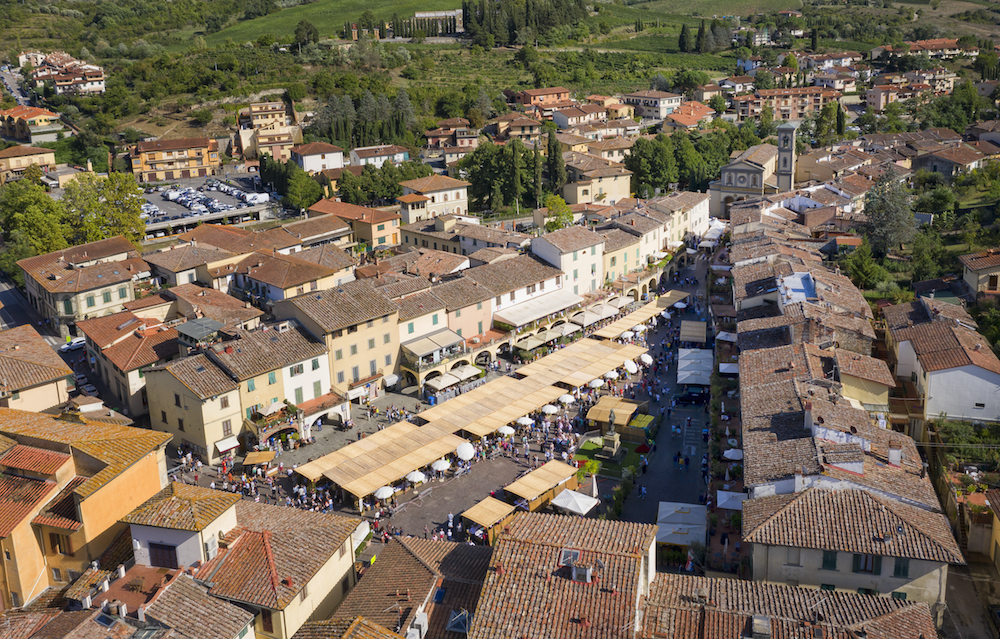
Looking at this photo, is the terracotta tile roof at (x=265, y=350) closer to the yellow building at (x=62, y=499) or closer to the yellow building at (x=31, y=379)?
the yellow building at (x=31, y=379)

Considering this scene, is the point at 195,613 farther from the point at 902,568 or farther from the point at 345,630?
the point at 902,568

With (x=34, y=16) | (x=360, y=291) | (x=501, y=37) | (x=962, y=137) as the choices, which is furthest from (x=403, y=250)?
(x=34, y=16)

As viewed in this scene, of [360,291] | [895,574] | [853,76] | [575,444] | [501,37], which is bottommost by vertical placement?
[575,444]

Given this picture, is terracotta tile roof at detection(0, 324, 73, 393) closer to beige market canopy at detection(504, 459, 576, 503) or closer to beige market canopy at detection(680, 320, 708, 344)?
beige market canopy at detection(504, 459, 576, 503)

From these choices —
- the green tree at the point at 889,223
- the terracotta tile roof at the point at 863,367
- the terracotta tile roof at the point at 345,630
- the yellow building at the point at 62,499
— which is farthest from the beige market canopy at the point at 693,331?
the terracotta tile roof at the point at 345,630

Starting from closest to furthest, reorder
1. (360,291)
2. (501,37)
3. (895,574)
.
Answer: (895,574)
(360,291)
(501,37)

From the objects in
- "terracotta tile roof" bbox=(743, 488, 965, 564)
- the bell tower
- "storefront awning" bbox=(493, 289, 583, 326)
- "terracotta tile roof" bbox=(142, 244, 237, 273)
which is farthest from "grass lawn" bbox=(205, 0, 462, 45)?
"terracotta tile roof" bbox=(743, 488, 965, 564)

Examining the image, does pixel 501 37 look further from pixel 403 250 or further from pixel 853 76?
pixel 403 250

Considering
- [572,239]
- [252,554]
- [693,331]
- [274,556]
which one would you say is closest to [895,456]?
[274,556]
